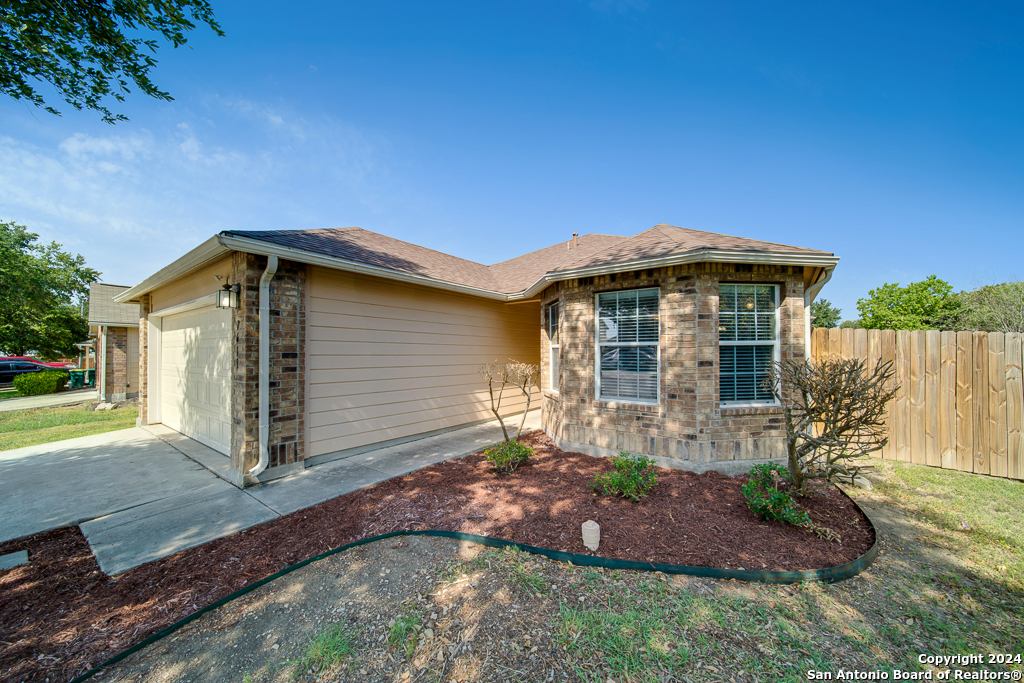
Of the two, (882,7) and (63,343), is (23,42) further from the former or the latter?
(63,343)

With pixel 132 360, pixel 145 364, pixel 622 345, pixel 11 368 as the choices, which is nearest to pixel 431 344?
pixel 622 345

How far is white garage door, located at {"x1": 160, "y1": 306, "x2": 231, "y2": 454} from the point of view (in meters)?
5.52

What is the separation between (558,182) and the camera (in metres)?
9.48

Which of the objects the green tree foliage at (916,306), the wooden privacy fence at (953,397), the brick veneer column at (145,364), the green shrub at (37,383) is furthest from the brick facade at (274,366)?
the green tree foliage at (916,306)

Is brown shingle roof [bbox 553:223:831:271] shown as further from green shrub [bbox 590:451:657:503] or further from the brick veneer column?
the brick veneer column

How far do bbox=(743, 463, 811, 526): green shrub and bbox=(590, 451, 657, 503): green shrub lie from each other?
3.01 ft

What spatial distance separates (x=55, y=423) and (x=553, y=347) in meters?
12.8

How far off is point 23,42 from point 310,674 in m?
7.12

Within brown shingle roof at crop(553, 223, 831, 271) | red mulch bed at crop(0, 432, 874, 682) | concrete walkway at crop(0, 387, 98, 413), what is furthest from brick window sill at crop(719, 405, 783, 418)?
concrete walkway at crop(0, 387, 98, 413)

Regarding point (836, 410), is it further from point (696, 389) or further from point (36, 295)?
point (36, 295)

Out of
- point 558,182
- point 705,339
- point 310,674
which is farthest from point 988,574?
point 558,182

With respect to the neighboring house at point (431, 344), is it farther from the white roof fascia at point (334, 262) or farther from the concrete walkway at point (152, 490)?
the concrete walkway at point (152, 490)

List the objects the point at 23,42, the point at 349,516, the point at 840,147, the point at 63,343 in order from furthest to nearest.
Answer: the point at 63,343 < the point at 840,147 < the point at 23,42 < the point at 349,516

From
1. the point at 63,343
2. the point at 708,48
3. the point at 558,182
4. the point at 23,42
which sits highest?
the point at 708,48
